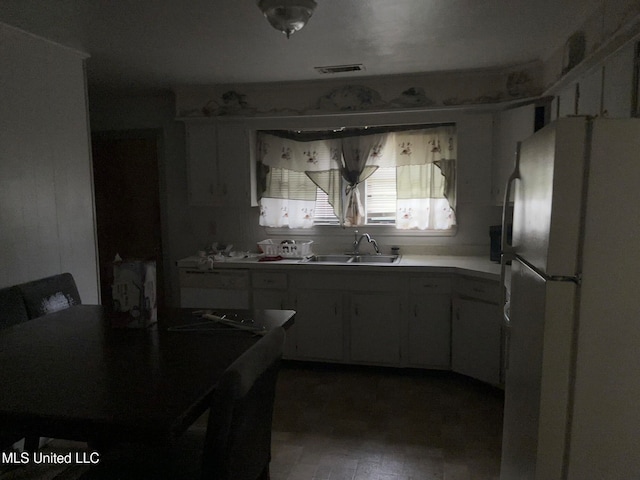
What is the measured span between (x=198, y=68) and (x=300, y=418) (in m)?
2.52

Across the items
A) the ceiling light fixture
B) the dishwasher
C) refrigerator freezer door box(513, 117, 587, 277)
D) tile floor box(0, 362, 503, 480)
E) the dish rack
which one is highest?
the ceiling light fixture

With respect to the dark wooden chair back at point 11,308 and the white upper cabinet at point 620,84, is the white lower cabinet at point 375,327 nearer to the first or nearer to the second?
the white upper cabinet at point 620,84

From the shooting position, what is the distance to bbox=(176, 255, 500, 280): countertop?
324 centimetres

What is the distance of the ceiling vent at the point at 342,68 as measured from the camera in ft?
10.8

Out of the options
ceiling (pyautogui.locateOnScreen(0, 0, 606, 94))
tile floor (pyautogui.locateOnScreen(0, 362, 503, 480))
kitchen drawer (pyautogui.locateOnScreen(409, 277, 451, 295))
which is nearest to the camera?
ceiling (pyautogui.locateOnScreen(0, 0, 606, 94))

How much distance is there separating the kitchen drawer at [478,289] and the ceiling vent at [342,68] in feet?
5.54

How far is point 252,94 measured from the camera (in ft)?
12.7

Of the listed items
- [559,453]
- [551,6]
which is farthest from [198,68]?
[559,453]

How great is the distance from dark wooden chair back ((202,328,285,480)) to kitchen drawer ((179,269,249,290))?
2232mm

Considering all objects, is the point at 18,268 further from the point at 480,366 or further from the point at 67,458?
the point at 480,366

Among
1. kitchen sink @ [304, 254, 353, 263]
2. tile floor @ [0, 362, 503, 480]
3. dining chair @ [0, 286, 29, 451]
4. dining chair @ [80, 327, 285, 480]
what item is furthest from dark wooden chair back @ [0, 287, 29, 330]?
kitchen sink @ [304, 254, 353, 263]

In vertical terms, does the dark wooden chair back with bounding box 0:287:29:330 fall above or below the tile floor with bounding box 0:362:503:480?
above

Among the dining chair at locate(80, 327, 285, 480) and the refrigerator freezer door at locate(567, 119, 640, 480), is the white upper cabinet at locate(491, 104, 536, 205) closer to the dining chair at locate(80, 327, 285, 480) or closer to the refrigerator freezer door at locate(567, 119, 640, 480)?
the refrigerator freezer door at locate(567, 119, 640, 480)

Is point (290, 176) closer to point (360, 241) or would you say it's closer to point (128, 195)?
point (360, 241)
